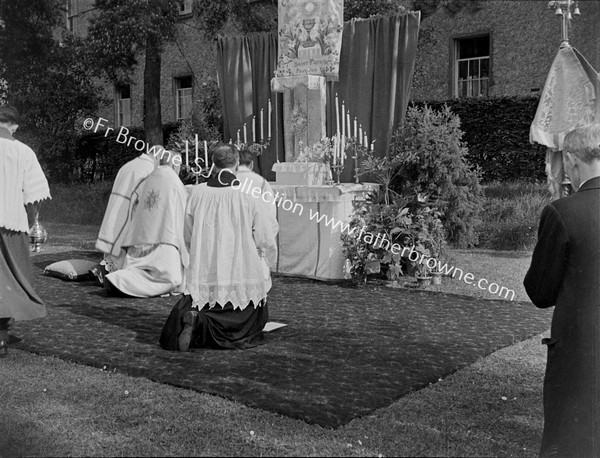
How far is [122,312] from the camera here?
664 cm

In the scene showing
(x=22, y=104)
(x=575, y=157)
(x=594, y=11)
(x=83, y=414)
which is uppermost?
(x=594, y=11)

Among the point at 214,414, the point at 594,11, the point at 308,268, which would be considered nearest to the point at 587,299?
the point at 214,414

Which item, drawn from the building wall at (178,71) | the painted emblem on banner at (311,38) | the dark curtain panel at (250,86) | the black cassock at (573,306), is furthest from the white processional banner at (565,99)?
the building wall at (178,71)

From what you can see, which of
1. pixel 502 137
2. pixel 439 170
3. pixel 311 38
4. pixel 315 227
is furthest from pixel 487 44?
pixel 315 227

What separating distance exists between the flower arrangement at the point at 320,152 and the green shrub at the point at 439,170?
783 millimetres

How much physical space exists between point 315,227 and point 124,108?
12.9 meters

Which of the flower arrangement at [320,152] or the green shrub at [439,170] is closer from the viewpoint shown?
the green shrub at [439,170]

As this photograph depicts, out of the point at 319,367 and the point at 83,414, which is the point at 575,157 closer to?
the point at 319,367

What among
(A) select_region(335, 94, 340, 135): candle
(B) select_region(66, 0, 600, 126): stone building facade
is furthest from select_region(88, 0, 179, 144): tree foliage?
(A) select_region(335, 94, 340, 135): candle

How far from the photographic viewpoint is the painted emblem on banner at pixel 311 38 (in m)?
9.22

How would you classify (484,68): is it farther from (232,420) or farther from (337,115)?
(232,420)

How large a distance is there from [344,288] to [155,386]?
12.6 ft

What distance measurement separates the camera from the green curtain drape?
8.94 metres

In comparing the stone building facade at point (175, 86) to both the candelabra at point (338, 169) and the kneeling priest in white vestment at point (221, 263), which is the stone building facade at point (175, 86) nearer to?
the candelabra at point (338, 169)
